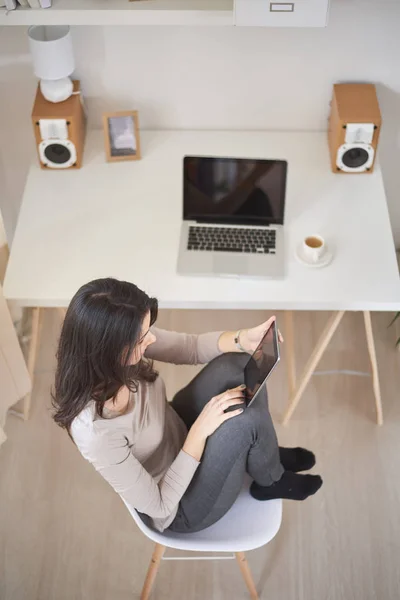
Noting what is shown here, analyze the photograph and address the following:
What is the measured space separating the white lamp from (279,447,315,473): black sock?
1174 mm

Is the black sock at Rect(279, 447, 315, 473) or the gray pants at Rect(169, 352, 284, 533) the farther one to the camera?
the black sock at Rect(279, 447, 315, 473)

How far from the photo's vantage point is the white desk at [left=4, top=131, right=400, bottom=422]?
6.46 feet

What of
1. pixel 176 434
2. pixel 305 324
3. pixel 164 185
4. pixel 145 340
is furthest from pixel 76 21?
pixel 305 324

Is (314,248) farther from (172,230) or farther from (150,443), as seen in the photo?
(150,443)

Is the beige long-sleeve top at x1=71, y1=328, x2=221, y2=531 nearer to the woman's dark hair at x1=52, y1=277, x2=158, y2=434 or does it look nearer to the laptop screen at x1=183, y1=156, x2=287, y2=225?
the woman's dark hair at x1=52, y1=277, x2=158, y2=434

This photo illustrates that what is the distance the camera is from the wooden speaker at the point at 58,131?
216cm

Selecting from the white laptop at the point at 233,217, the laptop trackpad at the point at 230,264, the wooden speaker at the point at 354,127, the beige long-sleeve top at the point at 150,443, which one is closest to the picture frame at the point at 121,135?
the white laptop at the point at 233,217

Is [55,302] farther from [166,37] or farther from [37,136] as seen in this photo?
[166,37]

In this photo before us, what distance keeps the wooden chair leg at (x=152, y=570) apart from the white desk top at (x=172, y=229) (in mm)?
604

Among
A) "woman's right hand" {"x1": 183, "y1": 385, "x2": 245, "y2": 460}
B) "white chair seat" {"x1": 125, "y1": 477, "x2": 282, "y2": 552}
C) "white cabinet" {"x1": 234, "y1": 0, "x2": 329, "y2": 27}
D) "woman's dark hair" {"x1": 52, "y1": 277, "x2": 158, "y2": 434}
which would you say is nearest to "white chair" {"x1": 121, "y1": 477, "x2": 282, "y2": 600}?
"white chair seat" {"x1": 125, "y1": 477, "x2": 282, "y2": 552}

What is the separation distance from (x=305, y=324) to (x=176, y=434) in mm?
969

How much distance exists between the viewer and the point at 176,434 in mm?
1808

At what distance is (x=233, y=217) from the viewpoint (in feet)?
6.88

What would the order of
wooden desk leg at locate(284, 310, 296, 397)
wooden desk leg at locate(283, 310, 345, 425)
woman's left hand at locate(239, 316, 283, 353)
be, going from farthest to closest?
wooden desk leg at locate(284, 310, 296, 397) → wooden desk leg at locate(283, 310, 345, 425) → woman's left hand at locate(239, 316, 283, 353)
